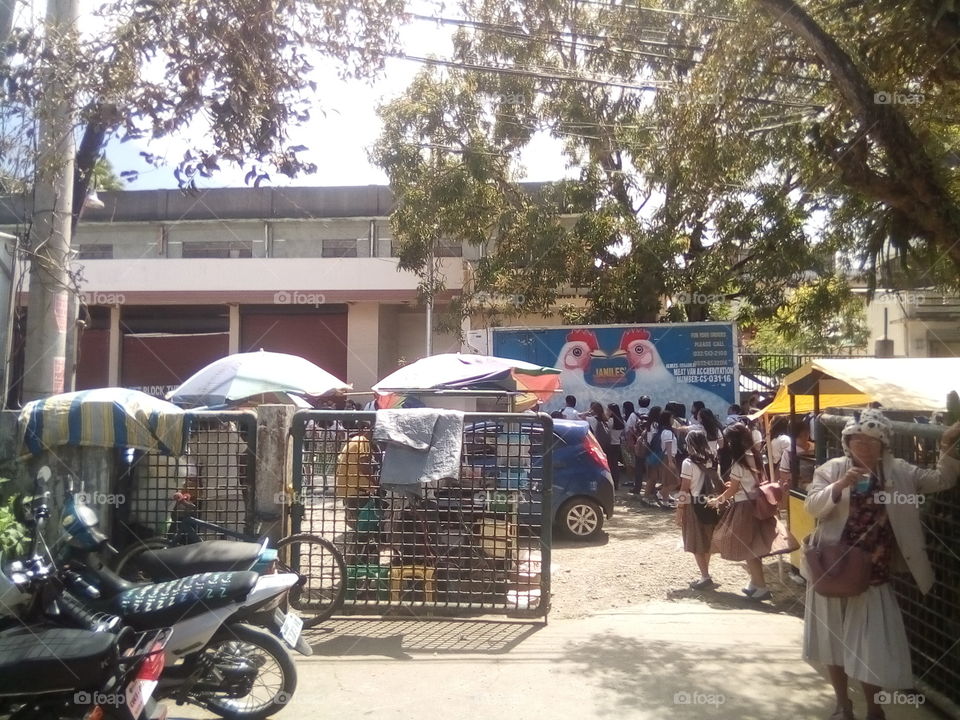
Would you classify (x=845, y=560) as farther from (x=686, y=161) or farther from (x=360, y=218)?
(x=360, y=218)

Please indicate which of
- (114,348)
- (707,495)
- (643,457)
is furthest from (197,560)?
(114,348)

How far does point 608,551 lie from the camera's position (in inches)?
361

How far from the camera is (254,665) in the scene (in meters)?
4.41

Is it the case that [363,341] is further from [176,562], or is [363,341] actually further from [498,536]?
[176,562]

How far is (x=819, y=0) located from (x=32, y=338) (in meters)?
7.67

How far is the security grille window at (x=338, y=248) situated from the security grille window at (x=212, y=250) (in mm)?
2310

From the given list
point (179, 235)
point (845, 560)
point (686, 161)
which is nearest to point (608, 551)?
point (686, 161)

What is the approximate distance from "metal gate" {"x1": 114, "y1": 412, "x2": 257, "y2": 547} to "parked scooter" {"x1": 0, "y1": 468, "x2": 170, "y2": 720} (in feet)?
6.31

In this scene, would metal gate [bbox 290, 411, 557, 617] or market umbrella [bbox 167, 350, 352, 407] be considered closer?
metal gate [bbox 290, 411, 557, 617]

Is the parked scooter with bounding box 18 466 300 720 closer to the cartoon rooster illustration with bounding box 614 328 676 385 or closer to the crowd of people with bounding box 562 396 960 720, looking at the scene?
the crowd of people with bounding box 562 396 960 720

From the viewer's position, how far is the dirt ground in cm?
691

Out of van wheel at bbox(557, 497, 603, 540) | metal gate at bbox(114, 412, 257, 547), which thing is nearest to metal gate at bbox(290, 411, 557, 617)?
metal gate at bbox(114, 412, 257, 547)

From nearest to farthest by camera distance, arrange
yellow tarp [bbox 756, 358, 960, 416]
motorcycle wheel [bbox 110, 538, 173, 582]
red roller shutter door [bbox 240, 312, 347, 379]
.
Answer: motorcycle wheel [bbox 110, 538, 173, 582], yellow tarp [bbox 756, 358, 960, 416], red roller shutter door [bbox 240, 312, 347, 379]

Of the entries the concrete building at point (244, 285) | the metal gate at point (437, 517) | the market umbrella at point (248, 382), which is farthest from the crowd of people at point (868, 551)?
the concrete building at point (244, 285)
